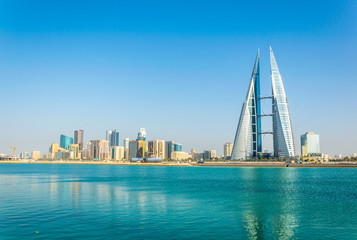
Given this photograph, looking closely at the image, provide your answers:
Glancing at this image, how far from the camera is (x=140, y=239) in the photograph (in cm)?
2253

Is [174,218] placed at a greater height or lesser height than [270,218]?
greater

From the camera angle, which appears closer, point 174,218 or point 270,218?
point 174,218

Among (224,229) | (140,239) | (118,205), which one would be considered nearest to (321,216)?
(224,229)

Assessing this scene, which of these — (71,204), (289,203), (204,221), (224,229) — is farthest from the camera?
(289,203)

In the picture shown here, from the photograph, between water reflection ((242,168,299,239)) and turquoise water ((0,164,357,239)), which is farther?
water reflection ((242,168,299,239))

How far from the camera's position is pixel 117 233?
947 inches

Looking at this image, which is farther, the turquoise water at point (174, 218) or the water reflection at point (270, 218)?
the water reflection at point (270, 218)

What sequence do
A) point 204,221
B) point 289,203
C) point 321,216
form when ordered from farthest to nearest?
point 289,203 < point 321,216 < point 204,221

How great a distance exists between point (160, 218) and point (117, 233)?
6862 millimetres

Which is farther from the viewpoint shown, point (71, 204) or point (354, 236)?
point (71, 204)

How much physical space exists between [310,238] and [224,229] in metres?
7.21

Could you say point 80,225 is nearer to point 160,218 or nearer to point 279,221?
point 160,218

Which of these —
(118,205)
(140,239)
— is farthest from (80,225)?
(118,205)

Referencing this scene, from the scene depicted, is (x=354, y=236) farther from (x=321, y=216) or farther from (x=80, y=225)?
(x=80, y=225)
